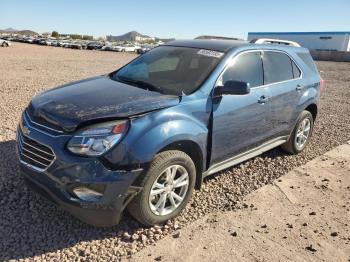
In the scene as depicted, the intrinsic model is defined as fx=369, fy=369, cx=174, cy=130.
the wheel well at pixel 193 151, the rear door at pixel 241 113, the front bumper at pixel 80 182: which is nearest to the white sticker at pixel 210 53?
the rear door at pixel 241 113

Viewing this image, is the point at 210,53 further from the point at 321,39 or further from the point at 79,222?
the point at 321,39

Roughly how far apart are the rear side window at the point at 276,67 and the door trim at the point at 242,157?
90 centimetres

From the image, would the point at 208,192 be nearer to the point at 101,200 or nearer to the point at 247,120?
the point at 247,120

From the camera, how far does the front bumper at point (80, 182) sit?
3135 millimetres

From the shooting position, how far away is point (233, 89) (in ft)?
13.1

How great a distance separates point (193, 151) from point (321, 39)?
75.7 metres

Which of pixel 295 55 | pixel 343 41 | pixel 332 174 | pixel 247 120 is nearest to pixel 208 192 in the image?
pixel 247 120

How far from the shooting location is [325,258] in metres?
3.52

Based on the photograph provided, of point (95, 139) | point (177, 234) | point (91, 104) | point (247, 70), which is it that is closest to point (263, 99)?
point (247, 70)

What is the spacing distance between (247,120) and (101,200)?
2.20 m

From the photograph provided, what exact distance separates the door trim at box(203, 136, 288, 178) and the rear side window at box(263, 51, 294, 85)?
90cm

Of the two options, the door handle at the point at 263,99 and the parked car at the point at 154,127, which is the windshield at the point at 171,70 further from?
the door handle at the point at 263,99

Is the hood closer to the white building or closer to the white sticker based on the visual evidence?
the white sticker

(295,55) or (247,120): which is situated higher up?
(295,55)
